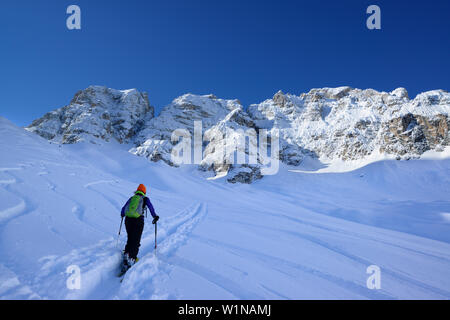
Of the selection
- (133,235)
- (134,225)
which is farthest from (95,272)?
(134,225)

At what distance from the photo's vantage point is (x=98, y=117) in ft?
226

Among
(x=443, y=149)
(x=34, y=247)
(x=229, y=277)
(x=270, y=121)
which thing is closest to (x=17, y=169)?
(x=34, y=247)

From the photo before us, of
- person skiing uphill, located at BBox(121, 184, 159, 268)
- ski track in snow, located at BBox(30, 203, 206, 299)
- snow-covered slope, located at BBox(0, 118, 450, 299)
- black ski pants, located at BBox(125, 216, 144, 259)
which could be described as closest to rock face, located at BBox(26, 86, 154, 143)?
snow-covered slope, located at BBox(0, 118, 450, 299)

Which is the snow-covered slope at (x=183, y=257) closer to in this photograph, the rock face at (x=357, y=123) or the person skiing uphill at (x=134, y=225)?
the person skiing uphill at (x=134, y=225)

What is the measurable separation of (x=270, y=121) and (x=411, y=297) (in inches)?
3751

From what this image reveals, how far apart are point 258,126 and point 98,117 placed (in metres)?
66.4

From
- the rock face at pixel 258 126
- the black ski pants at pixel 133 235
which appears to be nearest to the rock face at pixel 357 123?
the rock face at pixel 258 126

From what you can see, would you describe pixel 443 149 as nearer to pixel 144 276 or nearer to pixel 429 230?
pixel 429 230

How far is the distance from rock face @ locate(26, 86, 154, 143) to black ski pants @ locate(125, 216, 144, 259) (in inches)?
2523

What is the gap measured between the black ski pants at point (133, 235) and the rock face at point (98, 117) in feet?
210

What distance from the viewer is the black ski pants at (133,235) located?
410 centimetres

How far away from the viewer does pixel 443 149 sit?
4741 cm

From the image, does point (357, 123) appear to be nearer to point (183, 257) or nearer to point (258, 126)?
point (258, 126)

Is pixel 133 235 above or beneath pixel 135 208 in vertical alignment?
beneath
